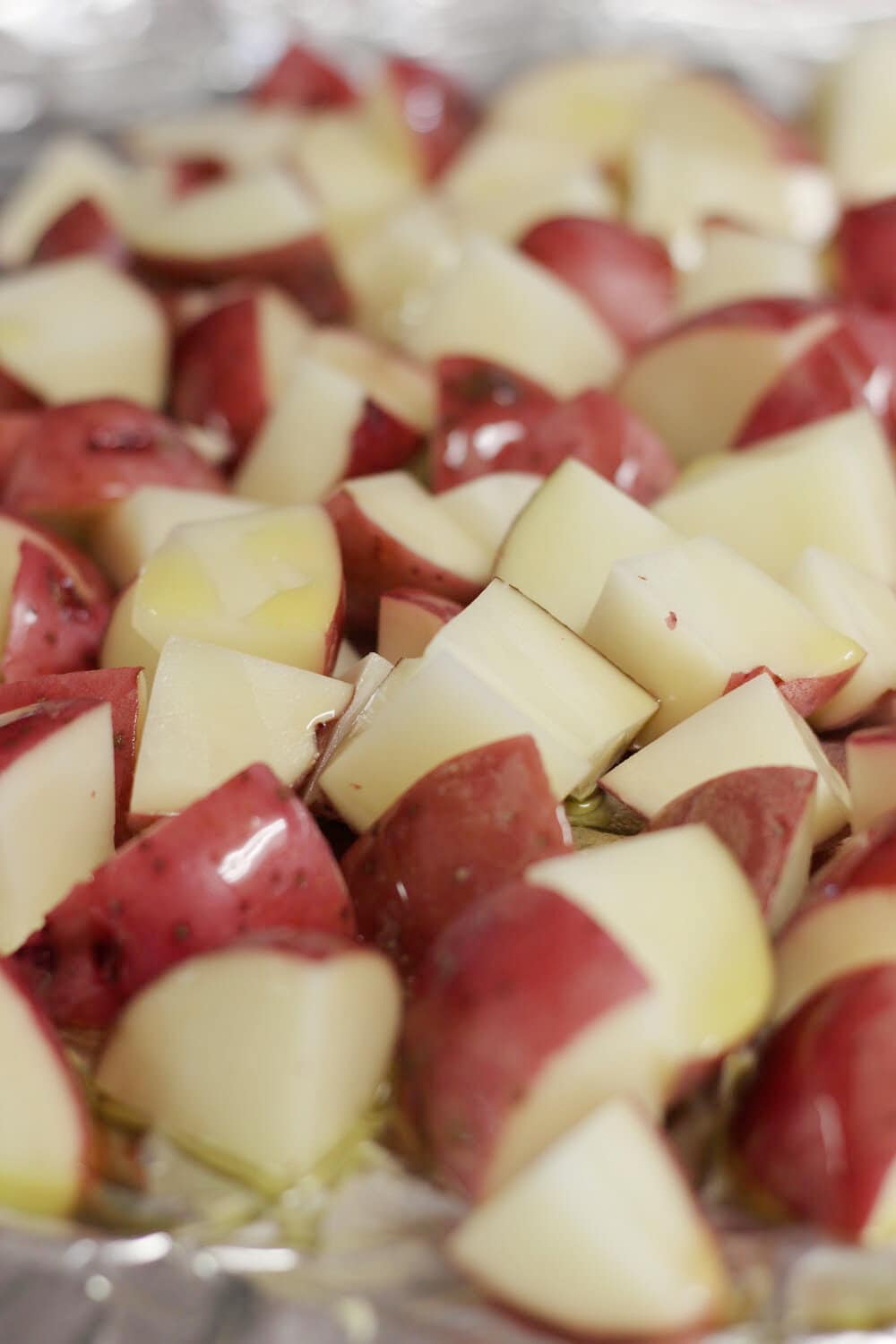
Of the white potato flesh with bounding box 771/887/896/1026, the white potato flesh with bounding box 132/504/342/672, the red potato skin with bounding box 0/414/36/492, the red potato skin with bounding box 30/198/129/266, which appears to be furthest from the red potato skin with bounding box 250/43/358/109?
the white potato flesh with bounding box 771/887/896/1026

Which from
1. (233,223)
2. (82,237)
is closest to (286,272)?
(233,223)

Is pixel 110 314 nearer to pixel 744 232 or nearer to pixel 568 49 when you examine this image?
pixel 744 232

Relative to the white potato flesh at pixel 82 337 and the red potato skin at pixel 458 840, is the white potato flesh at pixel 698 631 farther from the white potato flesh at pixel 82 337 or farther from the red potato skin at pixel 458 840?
the white potato flesh at pixel 82 337

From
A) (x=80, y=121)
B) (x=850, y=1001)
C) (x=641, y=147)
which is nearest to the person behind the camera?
(x=850, y=1001)

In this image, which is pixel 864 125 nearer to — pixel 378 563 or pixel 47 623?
pixel 378 563

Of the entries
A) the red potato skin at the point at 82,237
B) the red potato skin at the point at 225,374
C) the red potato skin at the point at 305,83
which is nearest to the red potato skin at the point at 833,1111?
the red potato skin at the point at 225,374

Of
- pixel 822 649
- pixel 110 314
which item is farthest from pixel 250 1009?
pixel 110 314
